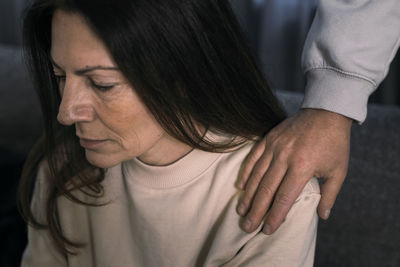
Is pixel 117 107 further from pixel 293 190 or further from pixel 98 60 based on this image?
pixel 293 190

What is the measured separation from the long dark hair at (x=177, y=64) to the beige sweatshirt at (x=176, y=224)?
0.29 feet

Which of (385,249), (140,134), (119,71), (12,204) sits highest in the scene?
(119,71)

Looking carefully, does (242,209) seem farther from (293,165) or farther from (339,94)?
(339,94)

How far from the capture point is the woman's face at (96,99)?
803 mm

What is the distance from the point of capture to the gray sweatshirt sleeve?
2.93ft

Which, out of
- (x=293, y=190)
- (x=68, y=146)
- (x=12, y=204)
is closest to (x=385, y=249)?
(x=293, y=190)

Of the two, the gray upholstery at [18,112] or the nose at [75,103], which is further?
the gray upholstery at [18,112]

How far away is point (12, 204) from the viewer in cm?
158

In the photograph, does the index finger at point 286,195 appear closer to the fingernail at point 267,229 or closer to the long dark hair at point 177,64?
the fingernail at point 267,229

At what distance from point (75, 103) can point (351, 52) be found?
564 mm

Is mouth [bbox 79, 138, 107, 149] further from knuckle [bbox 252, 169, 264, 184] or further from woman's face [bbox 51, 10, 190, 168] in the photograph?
knuckle [bbox 252, 169, 264, 184]

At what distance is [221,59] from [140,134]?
0.23 meters

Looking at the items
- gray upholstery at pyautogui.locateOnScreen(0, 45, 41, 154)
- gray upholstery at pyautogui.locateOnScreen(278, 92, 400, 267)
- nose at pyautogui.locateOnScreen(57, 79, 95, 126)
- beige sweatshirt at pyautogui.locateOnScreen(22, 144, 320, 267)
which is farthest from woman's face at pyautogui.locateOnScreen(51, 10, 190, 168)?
gray upholstery at pyautogui.locateOnScreen(0, 45, 41, 154)

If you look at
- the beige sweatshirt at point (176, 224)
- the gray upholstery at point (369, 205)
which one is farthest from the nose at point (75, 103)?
the gray upholstery at point (369, 205)
